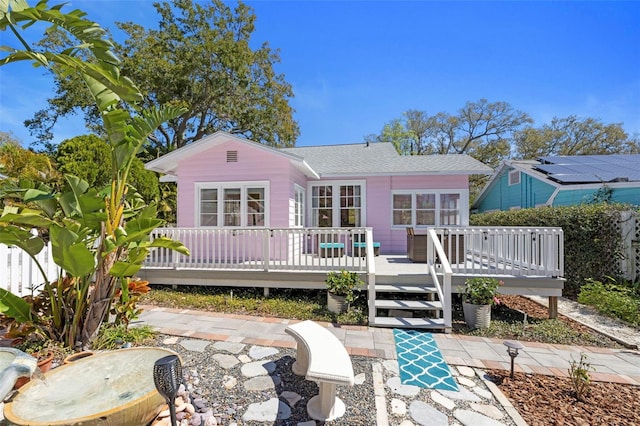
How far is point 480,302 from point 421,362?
219 centimetres

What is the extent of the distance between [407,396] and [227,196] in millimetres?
7102

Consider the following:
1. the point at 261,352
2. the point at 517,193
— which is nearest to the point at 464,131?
the point at 517,193

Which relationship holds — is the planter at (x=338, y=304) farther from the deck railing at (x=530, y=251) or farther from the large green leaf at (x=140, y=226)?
the large green leaf at (x=140, y=226)

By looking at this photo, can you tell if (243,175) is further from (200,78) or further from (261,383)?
(200,78)

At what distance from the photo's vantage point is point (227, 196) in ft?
28.3

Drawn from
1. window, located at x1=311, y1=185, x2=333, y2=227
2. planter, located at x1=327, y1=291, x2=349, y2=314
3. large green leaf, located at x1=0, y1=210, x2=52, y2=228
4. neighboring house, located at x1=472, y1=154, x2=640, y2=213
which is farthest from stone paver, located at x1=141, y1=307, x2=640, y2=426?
neighboring house, located at x1=472, y1=154, x2=640, y2=213

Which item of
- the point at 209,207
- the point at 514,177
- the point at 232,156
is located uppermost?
the point at 514,177

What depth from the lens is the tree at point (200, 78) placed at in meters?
19.2

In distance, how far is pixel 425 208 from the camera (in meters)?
10.1

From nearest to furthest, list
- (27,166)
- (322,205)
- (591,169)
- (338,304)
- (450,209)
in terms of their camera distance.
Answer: (338,304) → (27,166) → (450,209) → (322,205) → (591,169)

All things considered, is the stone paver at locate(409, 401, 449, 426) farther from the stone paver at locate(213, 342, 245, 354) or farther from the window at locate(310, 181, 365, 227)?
the window at locate(310, 181, 365, 227)

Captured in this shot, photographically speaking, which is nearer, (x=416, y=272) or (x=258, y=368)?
(x=258, y=368)

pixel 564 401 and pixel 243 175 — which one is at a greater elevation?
pixel 243 175

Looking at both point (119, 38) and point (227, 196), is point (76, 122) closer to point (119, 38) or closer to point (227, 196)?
point (119, 38)
